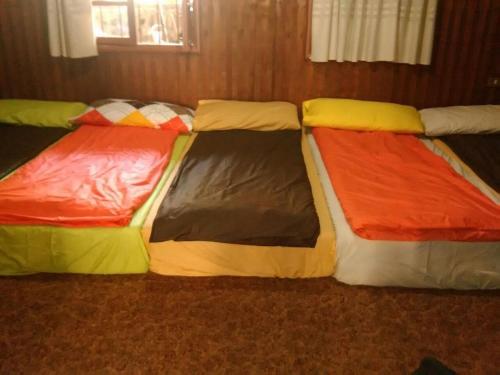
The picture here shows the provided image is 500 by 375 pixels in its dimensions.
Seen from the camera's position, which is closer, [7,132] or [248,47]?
[7,132]

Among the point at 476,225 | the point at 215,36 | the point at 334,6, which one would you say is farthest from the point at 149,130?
the point at 476,225

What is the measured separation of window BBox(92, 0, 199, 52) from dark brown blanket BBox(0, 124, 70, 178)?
0.79m

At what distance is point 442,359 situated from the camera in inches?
66.3

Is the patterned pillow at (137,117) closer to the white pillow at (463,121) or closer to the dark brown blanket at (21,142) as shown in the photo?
the dark brown blanket at (21,142)

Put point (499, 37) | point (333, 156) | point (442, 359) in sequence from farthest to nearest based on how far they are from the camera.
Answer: point (499, 37) → point (333, 156) → point (442, 359)

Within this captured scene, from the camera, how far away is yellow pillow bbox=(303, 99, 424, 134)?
302 centimetres

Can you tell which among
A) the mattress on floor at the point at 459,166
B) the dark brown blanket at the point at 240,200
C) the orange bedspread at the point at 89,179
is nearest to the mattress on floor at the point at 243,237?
the dark brown blanket at the point at 240,200

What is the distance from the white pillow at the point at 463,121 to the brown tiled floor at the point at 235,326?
1.36 meters

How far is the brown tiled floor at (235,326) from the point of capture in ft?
5.40

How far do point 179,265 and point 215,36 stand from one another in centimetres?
189

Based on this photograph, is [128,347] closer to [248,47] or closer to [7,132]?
[7,132]

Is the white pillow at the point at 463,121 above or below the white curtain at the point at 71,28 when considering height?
below

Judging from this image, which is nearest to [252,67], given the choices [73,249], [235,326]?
[73,249]

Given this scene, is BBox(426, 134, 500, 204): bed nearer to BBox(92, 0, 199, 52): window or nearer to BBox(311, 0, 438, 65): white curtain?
BBox(311, 0, 438, 65): white curtain
